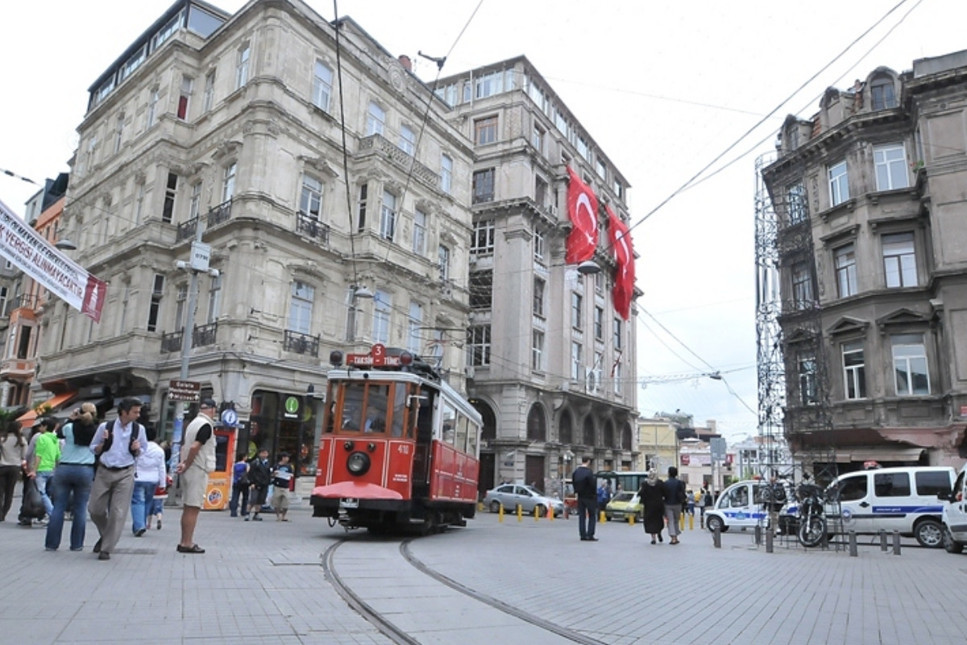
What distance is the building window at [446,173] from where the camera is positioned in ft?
113

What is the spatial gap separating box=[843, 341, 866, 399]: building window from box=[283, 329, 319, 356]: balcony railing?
837 inches

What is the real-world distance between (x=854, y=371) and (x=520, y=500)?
51.2 feet

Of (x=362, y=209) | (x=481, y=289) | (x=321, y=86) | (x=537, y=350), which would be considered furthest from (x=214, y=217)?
(x=537, y=350)

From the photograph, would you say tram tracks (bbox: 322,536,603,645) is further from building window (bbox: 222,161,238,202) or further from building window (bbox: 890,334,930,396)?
building window (bbox: 890,334,930,396)

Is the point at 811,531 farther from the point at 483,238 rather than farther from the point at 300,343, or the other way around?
the point at 483,238

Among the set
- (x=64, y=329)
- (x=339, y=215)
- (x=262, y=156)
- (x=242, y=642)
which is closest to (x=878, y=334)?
(x=339, y=215)

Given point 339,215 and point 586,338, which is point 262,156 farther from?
point 586,338

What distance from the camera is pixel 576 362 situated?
47.3m

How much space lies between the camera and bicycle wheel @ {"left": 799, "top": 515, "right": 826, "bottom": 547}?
1602 centimetres

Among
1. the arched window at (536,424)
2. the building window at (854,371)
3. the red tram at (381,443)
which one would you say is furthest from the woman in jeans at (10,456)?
the arched window at (536,424)

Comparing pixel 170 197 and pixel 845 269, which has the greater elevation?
pixel 170 197

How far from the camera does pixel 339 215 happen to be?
28234 mm

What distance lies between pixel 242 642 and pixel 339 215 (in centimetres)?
2452

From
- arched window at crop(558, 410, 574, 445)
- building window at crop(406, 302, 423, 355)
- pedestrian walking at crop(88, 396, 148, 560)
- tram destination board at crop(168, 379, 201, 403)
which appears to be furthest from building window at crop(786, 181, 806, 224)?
pedestrian walking at crop(88, 396, 148, 560)
